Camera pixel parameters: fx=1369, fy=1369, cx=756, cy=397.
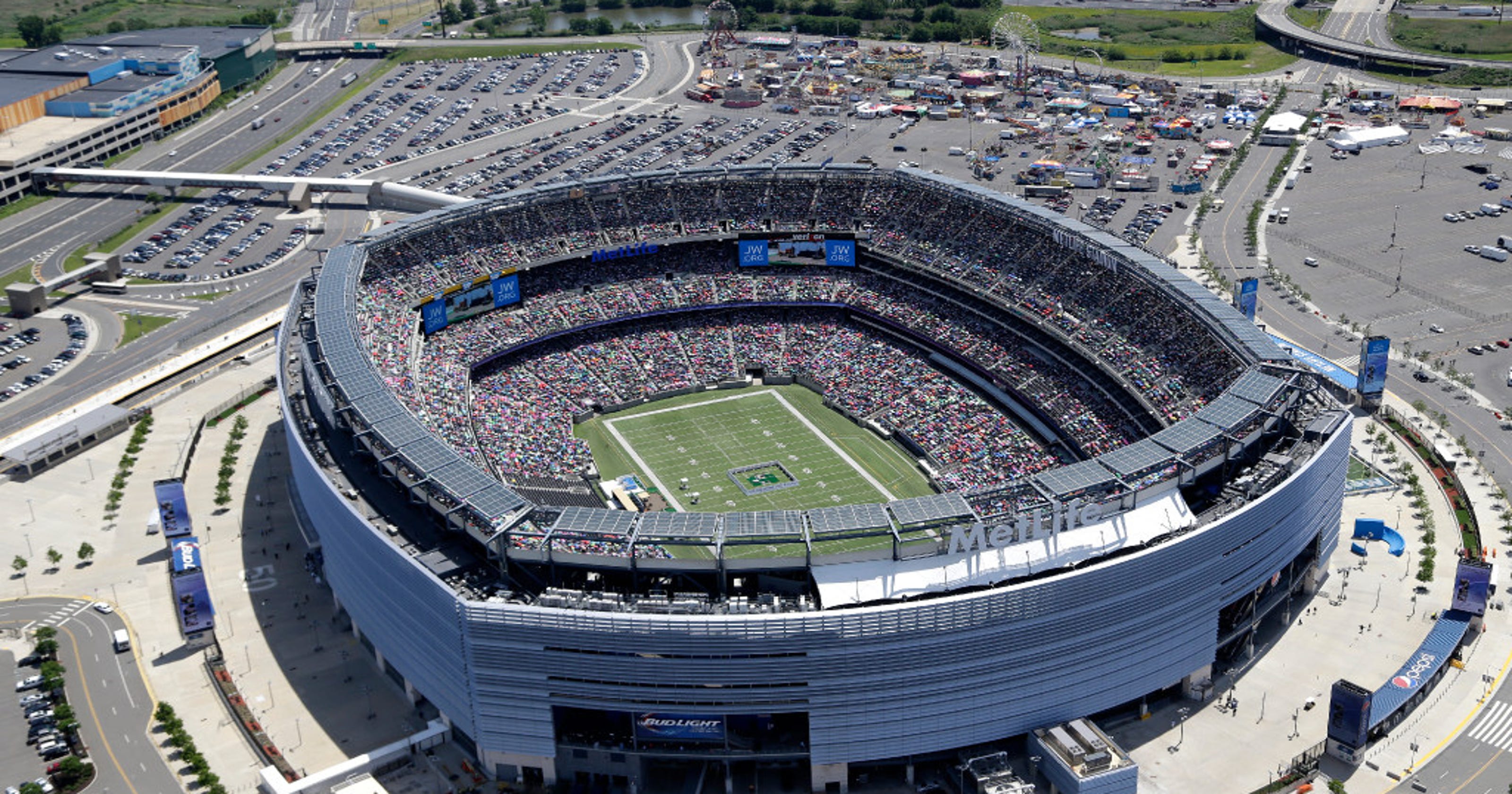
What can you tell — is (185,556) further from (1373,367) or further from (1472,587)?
(1373,367)

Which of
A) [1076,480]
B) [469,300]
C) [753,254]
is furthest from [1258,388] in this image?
[469,300]

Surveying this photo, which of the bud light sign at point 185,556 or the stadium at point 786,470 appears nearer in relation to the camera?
the stadium at point 786,470

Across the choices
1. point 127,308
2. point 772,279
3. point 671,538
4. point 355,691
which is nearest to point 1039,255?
point 772,279

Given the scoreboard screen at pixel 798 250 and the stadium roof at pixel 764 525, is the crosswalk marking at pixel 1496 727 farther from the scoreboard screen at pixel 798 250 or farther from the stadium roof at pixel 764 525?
the scoreboard screen at pixel 798 250

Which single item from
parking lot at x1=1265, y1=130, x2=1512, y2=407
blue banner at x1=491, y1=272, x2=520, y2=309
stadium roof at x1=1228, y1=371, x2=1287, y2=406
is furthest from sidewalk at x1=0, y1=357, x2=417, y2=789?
parking lot at x1=1265, y1=130, x2=1512, y2=407

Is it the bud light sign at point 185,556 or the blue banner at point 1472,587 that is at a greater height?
the bud light sign at point 185,556

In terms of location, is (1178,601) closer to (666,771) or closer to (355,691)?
(666,771)

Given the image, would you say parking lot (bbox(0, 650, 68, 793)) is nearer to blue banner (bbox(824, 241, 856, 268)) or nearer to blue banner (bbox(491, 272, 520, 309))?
blue banner (bbox(491, 272, 520, 309))

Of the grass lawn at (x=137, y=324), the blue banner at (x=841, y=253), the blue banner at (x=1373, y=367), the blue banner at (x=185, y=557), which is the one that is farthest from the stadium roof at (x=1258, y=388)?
the grass lawn at (x=137, y=324)
